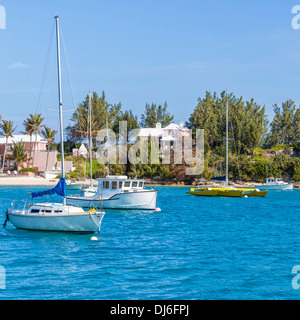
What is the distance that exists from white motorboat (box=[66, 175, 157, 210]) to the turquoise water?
5925 millimetres

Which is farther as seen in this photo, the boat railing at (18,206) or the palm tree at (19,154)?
the palm tree at (19,154)

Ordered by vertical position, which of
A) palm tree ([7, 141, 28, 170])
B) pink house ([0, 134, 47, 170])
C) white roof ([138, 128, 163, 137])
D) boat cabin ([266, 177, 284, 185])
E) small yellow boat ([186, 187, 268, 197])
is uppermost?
white roof ([138, 128, 163, 137])

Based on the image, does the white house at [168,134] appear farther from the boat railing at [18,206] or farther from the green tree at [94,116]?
the boat railing at [18,206]

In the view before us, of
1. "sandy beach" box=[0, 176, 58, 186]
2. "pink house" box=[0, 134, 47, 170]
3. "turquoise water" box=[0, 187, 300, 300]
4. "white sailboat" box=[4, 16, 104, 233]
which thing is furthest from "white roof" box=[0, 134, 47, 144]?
"white sailboat" box=[4, 16, 104, 233]

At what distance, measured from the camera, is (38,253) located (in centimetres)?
2453

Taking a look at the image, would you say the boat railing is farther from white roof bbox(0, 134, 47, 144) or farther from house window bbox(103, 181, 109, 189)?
white roof bbox(0, 134, 47, 144)

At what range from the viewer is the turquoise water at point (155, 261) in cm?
1812

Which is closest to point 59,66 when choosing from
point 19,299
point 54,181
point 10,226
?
point 10,226

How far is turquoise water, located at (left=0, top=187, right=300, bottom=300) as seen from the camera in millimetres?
18125

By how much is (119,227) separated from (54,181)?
191 feet

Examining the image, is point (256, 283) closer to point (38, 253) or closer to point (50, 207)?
point (38, 253)

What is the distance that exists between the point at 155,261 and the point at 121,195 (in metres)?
20.8

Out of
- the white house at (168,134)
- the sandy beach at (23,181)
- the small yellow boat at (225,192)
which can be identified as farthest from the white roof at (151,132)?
the small yellow boat at (225,192)

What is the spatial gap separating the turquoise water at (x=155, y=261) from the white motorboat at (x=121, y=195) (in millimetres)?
5925
